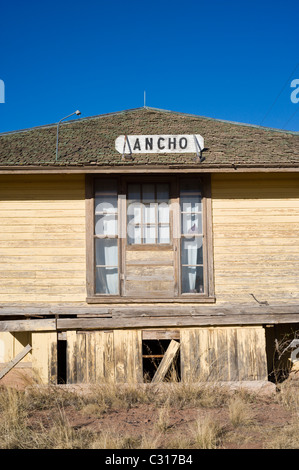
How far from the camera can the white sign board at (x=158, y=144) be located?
8922 millimetres

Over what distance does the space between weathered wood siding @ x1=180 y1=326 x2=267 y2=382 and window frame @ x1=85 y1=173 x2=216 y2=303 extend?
0.75 meters

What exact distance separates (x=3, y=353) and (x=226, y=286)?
4138mm

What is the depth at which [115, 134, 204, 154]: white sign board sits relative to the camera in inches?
351

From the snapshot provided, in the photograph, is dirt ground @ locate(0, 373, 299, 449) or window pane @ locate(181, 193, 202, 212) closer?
dirt ground @ locate(0, 373, 299, 449)

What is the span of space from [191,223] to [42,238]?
269 centimetres

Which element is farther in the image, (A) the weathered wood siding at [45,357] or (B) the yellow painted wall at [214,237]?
(B) the yellow painted wall at [214,237]

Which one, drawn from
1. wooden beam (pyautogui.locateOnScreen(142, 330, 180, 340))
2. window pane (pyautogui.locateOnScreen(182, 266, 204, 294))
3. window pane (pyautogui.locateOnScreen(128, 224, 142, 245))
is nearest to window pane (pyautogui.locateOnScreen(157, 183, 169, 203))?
window pane (pyautogui.locateOnScreen(128, 224, 142, 245))

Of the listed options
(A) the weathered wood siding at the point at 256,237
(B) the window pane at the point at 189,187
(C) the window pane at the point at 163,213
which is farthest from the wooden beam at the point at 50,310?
(B) the window pane at the point at 189,187

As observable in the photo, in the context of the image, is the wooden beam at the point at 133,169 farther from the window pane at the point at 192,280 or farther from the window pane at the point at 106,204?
the window pane at the point at 192,280

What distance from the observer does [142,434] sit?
5.50m

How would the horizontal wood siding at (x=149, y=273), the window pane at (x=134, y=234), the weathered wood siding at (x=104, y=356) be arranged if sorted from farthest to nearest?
the window pane at (x=134, y=234), the horizontal wood siding at (x=149, y=273), the weathered wood siding at (x=104, y=356)

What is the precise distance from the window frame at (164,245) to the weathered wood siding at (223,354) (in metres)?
0.75

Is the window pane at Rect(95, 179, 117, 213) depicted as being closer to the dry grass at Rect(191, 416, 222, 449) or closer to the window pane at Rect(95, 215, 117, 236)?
the window pane at Rect(95, 215, 117, 236)
